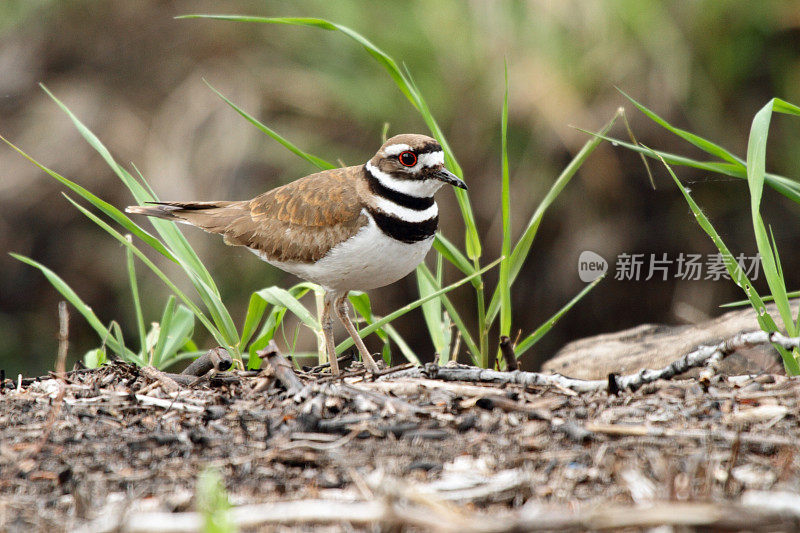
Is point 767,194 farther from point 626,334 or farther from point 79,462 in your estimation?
point 79,462

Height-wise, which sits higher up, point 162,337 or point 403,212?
point 403,212

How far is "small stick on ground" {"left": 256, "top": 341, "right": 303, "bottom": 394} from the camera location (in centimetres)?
252

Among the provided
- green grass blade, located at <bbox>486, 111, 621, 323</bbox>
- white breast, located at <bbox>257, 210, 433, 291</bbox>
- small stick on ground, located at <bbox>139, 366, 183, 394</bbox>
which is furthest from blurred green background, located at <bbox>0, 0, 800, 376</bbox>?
small stick on ground, located at <bbox>139, 366, 183, 394</bbox>

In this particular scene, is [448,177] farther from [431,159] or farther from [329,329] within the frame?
[329,329]

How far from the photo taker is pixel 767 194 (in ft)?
17.7

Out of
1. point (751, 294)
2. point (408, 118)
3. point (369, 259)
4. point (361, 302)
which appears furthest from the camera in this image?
point (408, 118)

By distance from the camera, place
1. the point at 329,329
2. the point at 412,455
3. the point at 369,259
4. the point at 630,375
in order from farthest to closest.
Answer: the point at 329,329 → the point at 369,259 → the point at 630,375 → the point at 412,455

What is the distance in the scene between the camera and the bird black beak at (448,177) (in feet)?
10.9

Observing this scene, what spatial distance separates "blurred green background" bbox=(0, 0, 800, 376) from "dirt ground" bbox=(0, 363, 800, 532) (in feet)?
8.77

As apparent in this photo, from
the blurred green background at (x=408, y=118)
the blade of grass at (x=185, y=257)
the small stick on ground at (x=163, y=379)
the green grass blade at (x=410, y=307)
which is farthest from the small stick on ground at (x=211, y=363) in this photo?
the blurred green background at (x=408, y=118)

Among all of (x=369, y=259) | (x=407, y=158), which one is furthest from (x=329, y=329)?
(x=407, y=158)

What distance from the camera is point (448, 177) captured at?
11.0 feet

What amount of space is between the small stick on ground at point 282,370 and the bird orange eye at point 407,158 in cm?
109

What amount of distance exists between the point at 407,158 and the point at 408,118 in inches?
95.7
